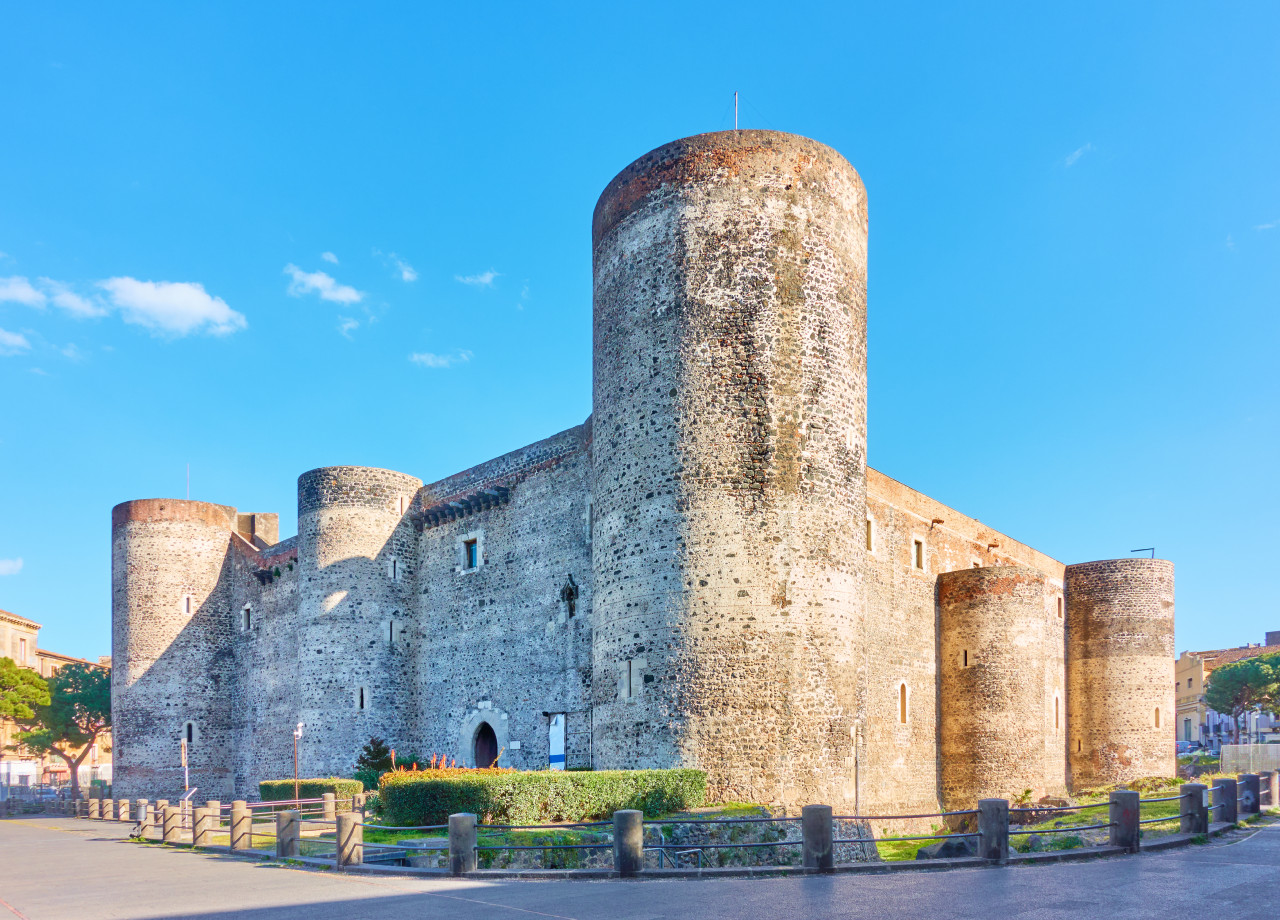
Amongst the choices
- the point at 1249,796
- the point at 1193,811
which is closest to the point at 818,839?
the point at 1193,811

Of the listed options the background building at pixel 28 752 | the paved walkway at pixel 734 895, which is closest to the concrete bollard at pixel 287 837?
the paved walkway at pixel 734 895

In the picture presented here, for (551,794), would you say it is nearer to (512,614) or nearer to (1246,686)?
(512,614)

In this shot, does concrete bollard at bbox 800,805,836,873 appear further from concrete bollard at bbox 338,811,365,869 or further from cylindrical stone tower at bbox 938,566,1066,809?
cylindrical stone tower at bbox 938,566,1066,809

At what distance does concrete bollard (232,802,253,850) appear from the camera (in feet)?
60.0

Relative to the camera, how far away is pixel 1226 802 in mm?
16000

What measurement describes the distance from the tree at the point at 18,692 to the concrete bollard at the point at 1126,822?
146 ft

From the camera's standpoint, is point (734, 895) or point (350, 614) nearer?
point (734, 895)

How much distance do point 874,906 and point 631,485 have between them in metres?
11.0

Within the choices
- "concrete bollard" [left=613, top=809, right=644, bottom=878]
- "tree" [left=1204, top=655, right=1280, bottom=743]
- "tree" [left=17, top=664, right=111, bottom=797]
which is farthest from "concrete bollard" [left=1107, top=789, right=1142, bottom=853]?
"tree" [left=1204, top=655, right=1280, bottom=743]

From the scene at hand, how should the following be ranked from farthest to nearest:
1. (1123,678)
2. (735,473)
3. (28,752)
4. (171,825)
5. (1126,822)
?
(28,752) → (1123,678) → (171,825) → (735,473) → (1126,822)

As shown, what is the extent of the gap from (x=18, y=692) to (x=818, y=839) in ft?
141

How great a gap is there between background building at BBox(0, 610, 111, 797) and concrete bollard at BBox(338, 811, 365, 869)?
2178 inches

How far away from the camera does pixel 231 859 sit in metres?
17.3

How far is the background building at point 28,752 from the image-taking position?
63.4 metres
